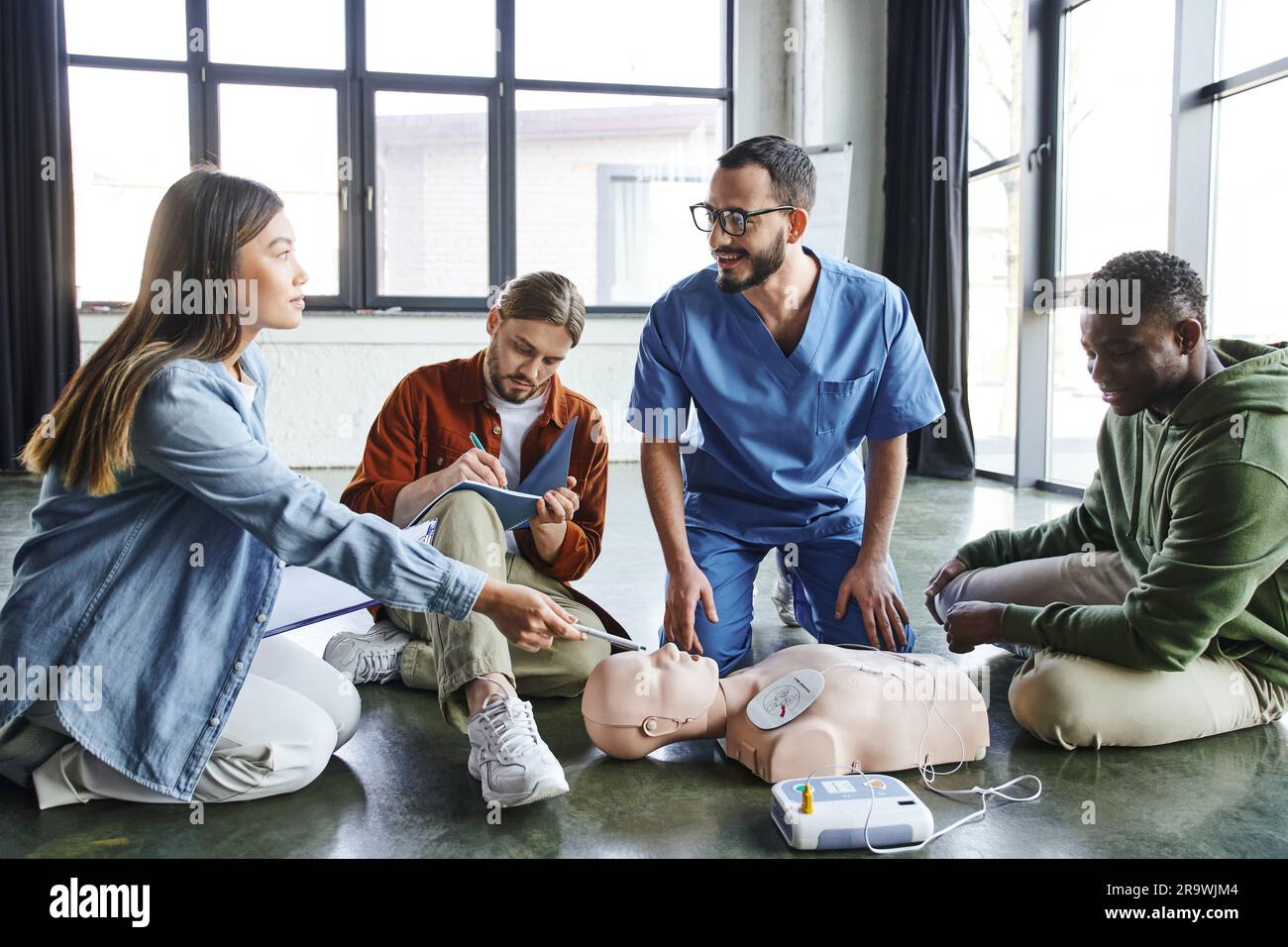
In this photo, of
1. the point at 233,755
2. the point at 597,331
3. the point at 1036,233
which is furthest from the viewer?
the point at 597,331

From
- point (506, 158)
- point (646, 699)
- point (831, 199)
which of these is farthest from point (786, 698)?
point (506, 158)

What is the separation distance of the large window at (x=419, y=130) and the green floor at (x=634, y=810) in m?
4.46

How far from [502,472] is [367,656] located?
1.54 feet

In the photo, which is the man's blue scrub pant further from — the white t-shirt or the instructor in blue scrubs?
the white t-shirt

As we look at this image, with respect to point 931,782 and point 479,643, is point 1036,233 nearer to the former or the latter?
point 931,782

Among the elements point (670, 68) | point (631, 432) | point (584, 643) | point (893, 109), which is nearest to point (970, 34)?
point (893, 109)

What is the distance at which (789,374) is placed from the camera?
2135mm

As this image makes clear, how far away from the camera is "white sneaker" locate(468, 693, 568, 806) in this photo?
1478 mm

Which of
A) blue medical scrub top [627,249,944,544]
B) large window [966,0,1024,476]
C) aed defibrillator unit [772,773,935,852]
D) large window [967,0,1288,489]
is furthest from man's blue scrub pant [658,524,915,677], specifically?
large window [966,0,1024,476]

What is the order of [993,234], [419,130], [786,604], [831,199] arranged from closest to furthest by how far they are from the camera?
[786,604], [993,234], [831,199], [419,130]

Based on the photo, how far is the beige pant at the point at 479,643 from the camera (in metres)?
1.65

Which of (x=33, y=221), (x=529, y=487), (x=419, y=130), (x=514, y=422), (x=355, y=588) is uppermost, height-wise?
(x=419, y=130)
